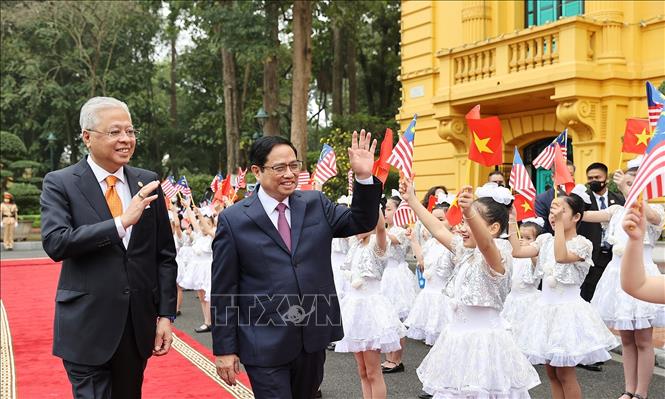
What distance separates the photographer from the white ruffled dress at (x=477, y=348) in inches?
179

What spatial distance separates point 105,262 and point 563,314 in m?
3.71

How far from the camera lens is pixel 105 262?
375 centimetres

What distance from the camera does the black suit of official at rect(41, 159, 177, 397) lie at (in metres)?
3.62

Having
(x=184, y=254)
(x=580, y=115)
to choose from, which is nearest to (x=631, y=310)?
(x=580, y=115)

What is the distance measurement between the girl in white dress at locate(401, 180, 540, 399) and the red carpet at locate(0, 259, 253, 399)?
2542 mm

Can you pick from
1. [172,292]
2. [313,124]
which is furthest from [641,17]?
[313,124]

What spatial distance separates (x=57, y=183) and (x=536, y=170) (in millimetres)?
13311

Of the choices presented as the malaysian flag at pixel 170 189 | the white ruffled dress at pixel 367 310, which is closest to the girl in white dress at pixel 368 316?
the white ruffled dress at pixel 367 310

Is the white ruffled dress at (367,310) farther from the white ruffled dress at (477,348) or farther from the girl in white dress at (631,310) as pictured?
the girl in white dress at (631,310)

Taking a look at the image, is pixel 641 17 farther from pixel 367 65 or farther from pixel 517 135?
pixel 367 65

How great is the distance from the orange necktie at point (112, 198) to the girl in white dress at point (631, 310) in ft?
12.7

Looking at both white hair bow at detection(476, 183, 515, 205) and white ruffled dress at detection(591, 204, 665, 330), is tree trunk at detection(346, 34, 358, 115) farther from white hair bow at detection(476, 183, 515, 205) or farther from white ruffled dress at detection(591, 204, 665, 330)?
white hair bow at detection(476, 183, 515, 205)

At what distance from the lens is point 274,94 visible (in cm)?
2284

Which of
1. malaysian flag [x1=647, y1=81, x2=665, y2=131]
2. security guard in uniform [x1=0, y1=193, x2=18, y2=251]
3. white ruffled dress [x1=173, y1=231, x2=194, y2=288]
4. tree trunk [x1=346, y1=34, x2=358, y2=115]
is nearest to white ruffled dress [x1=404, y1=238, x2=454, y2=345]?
malaysian flag [x1=647, y1=81, x2=665, y2=131]
